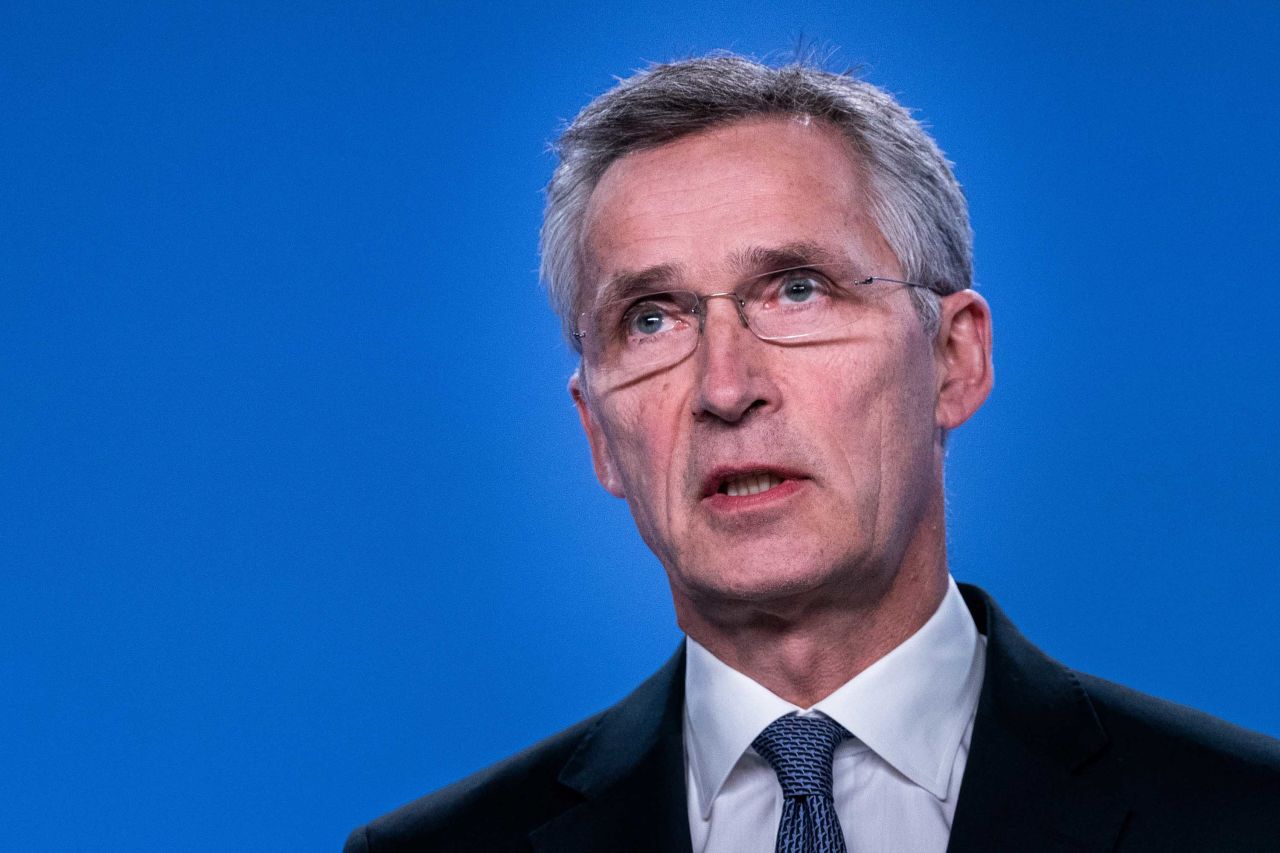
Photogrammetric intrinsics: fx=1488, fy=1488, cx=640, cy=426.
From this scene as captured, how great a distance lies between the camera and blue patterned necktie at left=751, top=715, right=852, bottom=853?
244 cm

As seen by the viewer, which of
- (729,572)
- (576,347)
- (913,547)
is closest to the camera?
(729,572)

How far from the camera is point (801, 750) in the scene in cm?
254

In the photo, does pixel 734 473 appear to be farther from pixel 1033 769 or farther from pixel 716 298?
pixel 1033 769

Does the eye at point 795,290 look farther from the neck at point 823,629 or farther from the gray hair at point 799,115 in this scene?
the neck at point 823,629

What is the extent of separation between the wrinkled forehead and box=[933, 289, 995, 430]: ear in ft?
0.66

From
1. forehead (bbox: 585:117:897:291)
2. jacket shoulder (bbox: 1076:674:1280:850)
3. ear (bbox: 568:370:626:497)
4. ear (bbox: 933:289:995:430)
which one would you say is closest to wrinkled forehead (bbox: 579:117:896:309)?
forehead (bbox: 585:117:897:291)

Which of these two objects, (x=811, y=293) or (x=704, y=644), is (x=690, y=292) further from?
(x=704, y=644)

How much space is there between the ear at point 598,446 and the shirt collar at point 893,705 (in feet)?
1.24

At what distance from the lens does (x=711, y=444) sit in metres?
2.52

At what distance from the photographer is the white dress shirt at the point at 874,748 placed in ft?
8.25

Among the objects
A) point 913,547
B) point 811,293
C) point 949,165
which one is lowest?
point 913,547

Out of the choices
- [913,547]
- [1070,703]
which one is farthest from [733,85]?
[1070,703]

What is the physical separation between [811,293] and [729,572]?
52 centimetres

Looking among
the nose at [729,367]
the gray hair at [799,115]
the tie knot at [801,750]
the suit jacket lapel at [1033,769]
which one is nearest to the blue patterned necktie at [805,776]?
the tie knot at [801,750]
